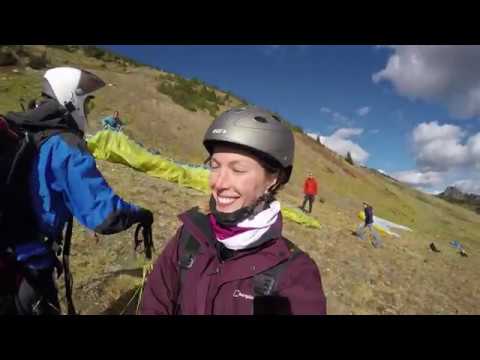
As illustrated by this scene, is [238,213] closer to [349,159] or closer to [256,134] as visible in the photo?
[256,134]

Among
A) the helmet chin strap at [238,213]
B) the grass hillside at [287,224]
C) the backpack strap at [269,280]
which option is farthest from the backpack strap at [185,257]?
the grass hillside at [287,224]

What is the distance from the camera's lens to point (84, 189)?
2.91m

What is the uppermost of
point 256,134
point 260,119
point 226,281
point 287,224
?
point 260,119

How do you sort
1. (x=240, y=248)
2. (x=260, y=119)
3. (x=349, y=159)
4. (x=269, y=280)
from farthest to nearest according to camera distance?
(x=349, y=159) < (x=260, y=119) < (x=240, y=248) < (x=269, y=280)

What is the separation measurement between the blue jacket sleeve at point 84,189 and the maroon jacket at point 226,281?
0.76m

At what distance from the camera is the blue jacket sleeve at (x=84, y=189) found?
288 cm

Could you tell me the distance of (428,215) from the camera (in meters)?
39.0

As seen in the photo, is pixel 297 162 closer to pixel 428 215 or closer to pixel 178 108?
pixel 178 108

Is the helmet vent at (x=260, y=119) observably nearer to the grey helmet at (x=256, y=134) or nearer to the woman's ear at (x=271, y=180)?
the grey helmet at (x=256, y=134)

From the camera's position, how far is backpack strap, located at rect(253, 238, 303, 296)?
2250 mm

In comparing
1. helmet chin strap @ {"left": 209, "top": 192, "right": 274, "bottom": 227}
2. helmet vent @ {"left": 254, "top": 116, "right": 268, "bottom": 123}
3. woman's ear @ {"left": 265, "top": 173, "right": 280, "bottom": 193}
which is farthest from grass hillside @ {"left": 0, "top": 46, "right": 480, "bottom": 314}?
helmet vent @ {"left": 254, "top": 116, "right": 268, "bottom": 123}

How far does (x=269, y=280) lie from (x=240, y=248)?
1.11ft

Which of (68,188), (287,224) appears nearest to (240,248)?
(68,188)
